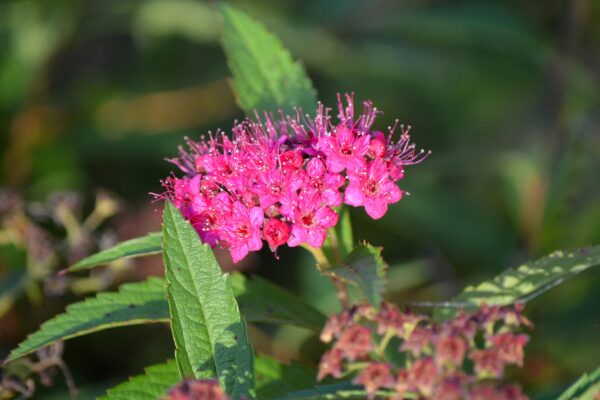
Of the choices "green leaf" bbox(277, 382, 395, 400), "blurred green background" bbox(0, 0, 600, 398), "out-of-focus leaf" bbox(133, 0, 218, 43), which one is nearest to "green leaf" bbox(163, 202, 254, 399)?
"green leaf" bbox(277, 382, 395, 400)

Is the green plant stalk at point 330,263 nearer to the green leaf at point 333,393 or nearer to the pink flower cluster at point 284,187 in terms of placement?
the pink flower cluster at point 284,187

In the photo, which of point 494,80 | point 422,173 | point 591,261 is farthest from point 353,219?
point 591,261

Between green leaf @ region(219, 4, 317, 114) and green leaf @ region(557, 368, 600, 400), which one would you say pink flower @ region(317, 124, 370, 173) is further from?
green leaf @ region(557, 368, 600, 400)

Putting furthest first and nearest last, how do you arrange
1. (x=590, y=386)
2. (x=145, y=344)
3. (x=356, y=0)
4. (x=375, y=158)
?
(x=356, y=0) < (x=145, y=344) < (x=375, y=158) < (x=590, y=386)

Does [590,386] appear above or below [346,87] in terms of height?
below

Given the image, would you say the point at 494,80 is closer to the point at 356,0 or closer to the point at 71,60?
the point at 356,0

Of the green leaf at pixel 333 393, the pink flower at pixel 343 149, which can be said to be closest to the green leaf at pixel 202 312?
the green leaf at pixel 333 393
